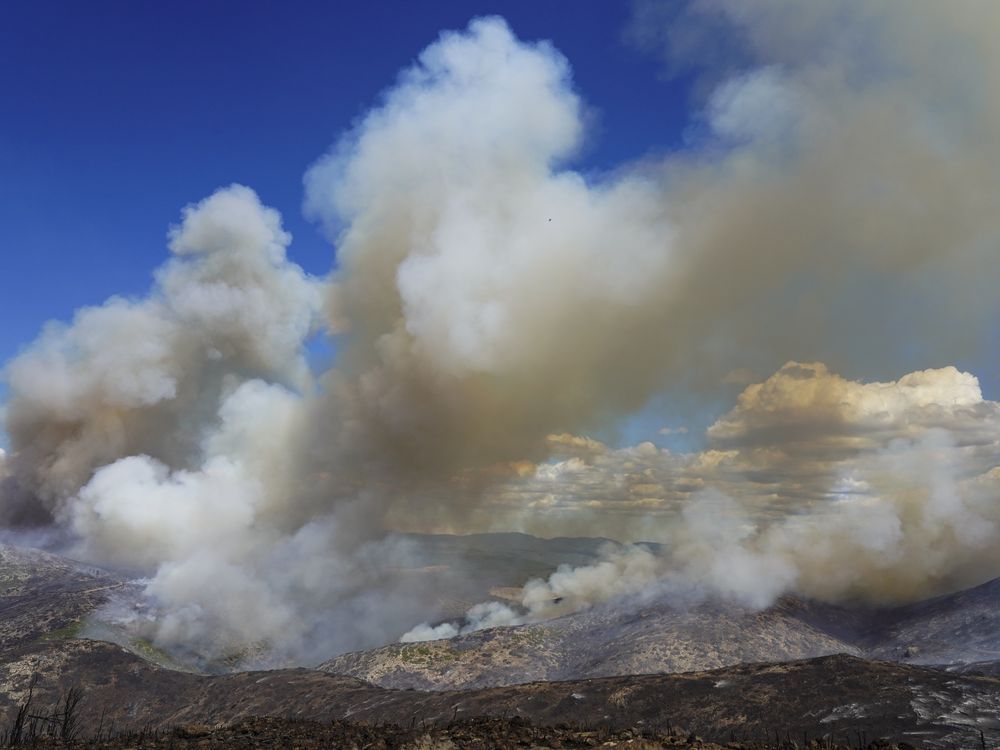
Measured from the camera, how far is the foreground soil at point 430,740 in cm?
3612

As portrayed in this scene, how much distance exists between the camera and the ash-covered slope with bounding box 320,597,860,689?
123m

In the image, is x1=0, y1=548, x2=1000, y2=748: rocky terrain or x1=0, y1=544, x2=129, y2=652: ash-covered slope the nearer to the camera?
x1=0, y1=548, x2=1000, y2=748: rocky terrain

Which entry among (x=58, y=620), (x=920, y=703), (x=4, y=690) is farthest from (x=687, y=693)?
(x=58, y=620)

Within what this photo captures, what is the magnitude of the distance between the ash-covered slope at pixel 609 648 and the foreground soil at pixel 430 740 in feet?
271

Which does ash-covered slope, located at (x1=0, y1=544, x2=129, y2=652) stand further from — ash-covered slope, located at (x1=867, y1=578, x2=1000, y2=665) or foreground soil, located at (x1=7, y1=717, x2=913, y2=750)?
ash-covered slope, located at (x1=867, y1=578, x2=1000, y2=665)

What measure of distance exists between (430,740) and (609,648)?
105 meters

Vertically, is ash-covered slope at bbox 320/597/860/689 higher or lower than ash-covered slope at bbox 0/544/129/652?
lower

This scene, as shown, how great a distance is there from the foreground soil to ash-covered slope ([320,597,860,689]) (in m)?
82.5

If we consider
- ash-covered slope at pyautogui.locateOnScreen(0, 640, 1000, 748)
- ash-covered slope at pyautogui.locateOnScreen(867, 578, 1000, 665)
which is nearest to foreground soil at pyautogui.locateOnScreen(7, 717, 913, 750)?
ash-covered slope at pyautogui.locateOnScreen(0, 640, 1000, 748)

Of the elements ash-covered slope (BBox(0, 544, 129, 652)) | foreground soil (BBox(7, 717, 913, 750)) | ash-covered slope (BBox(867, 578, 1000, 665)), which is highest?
ash-covered slope (BBox(0, 544, 129, 652))

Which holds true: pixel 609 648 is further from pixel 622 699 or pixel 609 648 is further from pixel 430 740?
pixel 430 740

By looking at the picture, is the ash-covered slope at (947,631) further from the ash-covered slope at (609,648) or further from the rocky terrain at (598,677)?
the ash-covered slope at (609,648)

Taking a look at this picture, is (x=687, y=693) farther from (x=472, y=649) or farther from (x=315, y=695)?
(x=472, y=649)

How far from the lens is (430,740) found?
122 ft
